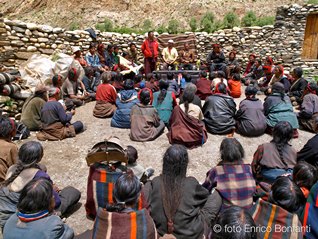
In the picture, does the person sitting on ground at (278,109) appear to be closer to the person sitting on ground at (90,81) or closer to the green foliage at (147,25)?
the person sitting on ground at (90,81)

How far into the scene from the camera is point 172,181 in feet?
8.80

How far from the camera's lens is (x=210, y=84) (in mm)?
7887

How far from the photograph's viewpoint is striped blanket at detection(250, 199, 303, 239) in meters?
2.30

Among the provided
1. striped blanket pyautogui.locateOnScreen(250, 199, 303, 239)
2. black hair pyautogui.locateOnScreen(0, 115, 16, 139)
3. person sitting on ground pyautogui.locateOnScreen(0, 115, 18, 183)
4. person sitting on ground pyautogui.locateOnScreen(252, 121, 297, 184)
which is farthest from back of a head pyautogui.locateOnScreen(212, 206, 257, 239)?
black hair pyautogui.locateOnScreen(0, 115, 16, 139)

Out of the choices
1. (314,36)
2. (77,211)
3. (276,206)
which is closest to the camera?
(276,206)

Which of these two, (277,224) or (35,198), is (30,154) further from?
(277,224)

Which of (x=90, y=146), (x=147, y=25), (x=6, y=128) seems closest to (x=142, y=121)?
(x=90, y=146)

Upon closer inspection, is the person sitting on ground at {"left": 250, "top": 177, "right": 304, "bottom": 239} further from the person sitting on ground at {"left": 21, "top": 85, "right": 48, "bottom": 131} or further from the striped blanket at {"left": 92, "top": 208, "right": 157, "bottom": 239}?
the person sitting on ground at {"left": 21, "top": 85, "right": 48, "bottom": 131}

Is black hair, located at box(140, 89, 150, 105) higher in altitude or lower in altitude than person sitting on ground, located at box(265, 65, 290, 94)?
higher

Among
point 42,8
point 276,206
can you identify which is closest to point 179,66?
point 276,206

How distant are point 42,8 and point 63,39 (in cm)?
1049

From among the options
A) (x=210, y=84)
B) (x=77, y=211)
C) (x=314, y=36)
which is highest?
(x=314, y=36)

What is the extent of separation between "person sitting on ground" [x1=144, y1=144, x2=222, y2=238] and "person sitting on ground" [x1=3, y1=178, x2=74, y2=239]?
0.89 meters

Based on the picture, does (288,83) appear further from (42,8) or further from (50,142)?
(42,8)
